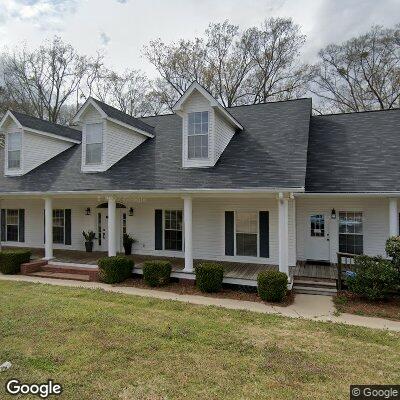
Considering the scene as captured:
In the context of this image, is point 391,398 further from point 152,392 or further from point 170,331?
point 170,331

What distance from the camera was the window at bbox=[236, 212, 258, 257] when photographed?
11.8 meters

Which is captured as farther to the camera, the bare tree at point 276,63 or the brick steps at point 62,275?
the bare tree at point 276,63

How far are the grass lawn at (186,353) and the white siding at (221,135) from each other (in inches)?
233

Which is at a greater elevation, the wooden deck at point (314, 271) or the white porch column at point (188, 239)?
the white porch column at point (188, 239)

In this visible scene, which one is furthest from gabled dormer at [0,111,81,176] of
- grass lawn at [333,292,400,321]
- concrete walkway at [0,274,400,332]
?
grass lawn at [333,292,400,321]

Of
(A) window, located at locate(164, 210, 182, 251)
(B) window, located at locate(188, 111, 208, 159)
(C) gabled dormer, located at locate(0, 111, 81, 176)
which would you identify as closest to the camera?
(B) window, located at locate(188, 111, 208, 159)

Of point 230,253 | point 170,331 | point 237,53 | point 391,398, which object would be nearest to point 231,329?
point 170,331

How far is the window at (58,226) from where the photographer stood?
15.3 m

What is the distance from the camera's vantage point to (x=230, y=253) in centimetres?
1210

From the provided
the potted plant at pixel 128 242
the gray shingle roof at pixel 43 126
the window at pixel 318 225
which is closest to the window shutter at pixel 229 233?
the window at pixel 318 225

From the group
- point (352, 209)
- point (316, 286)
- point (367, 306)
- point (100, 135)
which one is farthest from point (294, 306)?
point (100, 135)

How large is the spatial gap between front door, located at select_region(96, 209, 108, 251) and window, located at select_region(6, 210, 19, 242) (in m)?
5.00

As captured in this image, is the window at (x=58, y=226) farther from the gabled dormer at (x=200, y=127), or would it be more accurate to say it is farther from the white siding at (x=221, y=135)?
the white siding at (x=221, y=135)

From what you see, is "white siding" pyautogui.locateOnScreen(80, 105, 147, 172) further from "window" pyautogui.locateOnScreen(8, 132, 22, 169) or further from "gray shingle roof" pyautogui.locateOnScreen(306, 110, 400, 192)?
"gray shingle roof" pyautogui.locateOnScreen(306, 110, 400, 192)
